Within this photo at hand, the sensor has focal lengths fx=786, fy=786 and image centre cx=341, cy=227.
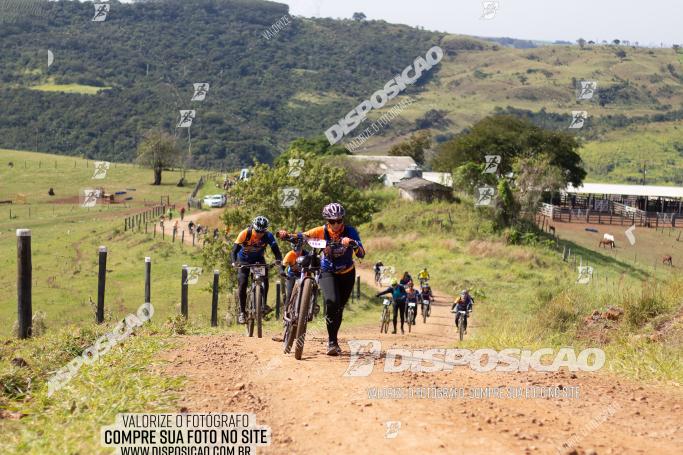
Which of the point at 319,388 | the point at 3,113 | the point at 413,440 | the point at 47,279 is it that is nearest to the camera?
the point at 413,440

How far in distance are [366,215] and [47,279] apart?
53.3ft

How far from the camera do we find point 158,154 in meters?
91.1

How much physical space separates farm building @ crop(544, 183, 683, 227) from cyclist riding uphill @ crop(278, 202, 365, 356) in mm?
67106

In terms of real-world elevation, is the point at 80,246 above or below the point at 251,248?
below

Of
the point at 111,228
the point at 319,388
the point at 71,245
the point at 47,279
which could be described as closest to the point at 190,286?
the point at 47,279

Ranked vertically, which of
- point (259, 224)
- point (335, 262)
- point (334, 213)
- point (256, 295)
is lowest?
point (256, 295)

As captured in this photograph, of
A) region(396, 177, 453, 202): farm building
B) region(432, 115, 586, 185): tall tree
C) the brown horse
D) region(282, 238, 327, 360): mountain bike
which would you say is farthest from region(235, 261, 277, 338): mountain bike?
region(432, 115, 586, 185): tall tree

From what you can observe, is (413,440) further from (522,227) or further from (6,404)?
(522,227)

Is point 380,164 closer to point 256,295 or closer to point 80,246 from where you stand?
point 80,246

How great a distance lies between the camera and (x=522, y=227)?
54750 mm

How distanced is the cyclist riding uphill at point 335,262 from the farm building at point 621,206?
6711 centimetres

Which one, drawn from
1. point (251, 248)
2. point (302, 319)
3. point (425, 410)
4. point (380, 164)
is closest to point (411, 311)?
point (251, 248)

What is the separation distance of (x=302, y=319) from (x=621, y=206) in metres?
77.9

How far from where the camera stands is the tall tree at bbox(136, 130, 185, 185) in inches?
3588
